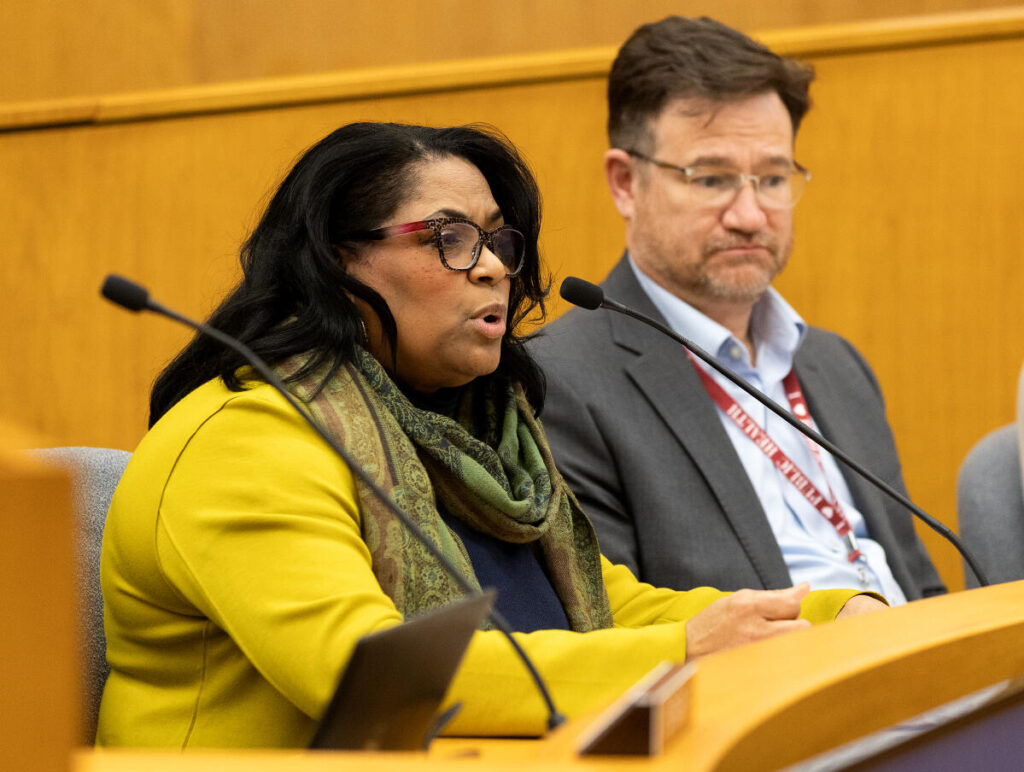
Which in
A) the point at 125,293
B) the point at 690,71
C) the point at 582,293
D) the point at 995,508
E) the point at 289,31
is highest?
the point at 289,31

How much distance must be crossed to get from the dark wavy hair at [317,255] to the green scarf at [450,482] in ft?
0.14

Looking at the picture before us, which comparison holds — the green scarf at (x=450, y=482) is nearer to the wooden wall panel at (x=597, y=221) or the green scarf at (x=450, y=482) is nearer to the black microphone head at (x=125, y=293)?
the black microphone head at (x=125, y=293)

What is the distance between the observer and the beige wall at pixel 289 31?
10.9 feet

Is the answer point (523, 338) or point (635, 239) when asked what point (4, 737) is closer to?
point (523, 338)

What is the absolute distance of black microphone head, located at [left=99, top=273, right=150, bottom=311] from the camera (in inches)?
51.5

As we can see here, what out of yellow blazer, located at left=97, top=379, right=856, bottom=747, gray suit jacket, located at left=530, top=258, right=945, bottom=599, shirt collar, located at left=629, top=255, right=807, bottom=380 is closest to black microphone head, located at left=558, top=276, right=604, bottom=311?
yellow blazer, located at left=97, top=379, right=856, bottom=747

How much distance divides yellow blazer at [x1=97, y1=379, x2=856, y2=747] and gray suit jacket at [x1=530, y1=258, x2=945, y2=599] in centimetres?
83

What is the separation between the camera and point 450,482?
1.62m

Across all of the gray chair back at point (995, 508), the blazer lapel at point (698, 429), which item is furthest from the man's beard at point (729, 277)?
the gray chair back at point (995, 508)

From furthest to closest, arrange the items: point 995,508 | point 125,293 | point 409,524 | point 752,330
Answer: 1. point 752,330
2. point 995,508
3. point 125,293
4. point 409,524

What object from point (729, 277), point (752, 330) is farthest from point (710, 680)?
point (752, 330)

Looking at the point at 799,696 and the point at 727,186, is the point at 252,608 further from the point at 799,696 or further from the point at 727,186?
the point at 727,186

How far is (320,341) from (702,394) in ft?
3.21

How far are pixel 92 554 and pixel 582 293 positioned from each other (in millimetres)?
703
